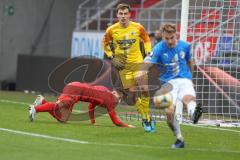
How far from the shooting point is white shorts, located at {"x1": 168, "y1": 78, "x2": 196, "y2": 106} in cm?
1196

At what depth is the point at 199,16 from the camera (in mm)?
18281

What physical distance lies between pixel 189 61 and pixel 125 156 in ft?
7.79

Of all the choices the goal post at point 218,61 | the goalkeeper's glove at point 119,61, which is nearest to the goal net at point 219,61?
the goal post at point 218,61

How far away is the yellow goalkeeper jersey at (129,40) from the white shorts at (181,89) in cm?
293

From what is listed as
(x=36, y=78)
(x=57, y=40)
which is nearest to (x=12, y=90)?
(x=36, y=78)

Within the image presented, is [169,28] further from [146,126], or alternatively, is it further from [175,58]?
[146,126]

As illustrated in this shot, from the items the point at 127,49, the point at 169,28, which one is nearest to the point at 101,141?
the point at 169,28

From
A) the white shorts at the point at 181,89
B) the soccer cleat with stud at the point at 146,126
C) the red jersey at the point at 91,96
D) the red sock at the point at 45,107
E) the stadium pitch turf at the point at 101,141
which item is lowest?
the stadium pitch turf at the point at 101,141

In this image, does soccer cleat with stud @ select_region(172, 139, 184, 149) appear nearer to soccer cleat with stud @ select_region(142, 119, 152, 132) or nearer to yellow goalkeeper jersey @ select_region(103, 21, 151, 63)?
soccer cleat with stud @ select_region(142, 119, 152, 132)

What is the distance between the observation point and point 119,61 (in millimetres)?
15133

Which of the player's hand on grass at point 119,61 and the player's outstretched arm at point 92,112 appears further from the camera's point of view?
the player's outstretched arm at point 92,112

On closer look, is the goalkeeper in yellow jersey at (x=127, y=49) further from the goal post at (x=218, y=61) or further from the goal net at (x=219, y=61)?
the goal net at (x=219, y=61)

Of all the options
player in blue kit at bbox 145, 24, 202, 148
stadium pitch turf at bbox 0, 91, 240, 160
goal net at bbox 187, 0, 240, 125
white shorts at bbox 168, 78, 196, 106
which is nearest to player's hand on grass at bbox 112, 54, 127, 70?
stadium pitch turf at bbox 0, 91, 240, 160

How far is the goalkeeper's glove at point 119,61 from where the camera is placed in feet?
49.4
